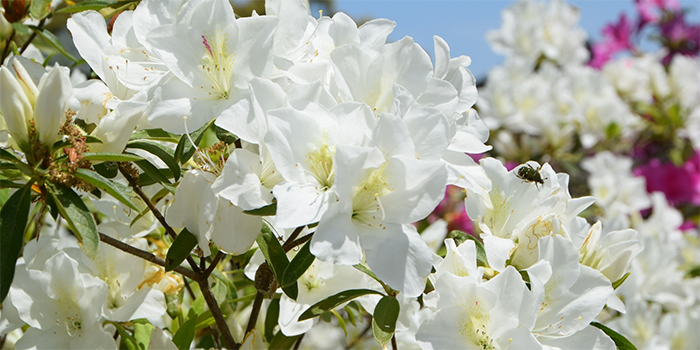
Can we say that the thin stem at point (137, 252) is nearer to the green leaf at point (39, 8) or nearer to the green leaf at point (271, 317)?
the green leaf at point (271, 317)

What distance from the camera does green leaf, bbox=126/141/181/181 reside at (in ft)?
3.13

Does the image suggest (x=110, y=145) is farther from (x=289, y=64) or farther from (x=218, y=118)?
(x=289, y=64)

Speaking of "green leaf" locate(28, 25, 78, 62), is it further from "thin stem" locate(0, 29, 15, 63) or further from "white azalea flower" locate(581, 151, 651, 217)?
"white azalea flower" locate(581, 151, 651, 217)

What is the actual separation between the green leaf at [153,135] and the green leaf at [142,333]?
37 cm

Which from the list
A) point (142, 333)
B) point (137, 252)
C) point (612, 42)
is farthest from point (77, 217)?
point (612, 42)

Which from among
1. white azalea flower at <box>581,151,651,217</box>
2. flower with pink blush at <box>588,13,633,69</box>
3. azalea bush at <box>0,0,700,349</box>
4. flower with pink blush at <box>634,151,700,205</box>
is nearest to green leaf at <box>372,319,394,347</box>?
azalea bush at <box>0,0,700,349</box>

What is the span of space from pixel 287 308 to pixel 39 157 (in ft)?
1.70

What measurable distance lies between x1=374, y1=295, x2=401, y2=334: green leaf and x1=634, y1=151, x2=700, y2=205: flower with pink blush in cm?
326

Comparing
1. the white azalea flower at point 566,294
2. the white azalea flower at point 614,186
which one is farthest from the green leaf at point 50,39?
the white azalea flower at point 614,186

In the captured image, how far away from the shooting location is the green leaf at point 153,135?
40.0 inches

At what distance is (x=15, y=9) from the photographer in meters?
1.40

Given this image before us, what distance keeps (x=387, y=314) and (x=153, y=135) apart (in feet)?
1.64

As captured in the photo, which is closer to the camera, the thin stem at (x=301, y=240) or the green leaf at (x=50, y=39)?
the thin stem at (x=301, y=240)

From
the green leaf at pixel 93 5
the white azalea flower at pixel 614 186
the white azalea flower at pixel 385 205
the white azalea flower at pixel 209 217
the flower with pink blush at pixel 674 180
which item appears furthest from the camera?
the flower with pink blush at pixel 674 180
